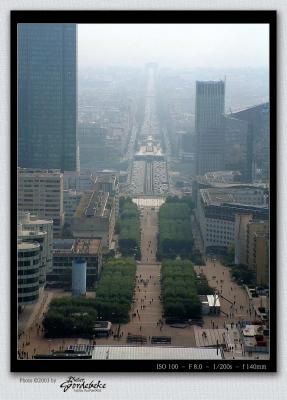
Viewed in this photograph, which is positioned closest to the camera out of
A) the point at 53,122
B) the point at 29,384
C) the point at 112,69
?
the point at 29,384

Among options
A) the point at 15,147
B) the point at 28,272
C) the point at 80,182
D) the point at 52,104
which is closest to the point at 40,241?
the point at 28,272

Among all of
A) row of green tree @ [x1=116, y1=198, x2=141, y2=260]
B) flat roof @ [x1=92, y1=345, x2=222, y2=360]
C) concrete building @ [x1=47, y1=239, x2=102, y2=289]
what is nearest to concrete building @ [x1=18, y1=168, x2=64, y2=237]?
concrete building @ [x1=47, y1=239, x2=102, y2=289]

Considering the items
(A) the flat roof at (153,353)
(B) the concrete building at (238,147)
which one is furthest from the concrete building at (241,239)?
(A) the flat roof at (153,353)

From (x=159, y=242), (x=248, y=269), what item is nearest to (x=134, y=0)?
(x=248, y=269)

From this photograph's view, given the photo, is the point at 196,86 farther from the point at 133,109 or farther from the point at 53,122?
the point at 53,122

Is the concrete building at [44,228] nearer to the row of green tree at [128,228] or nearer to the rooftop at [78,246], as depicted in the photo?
the rooftop at [78,246]

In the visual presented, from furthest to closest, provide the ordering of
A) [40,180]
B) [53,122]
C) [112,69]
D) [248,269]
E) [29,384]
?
[53,122], [40,180], [248,269], [112,69], [29,384]
